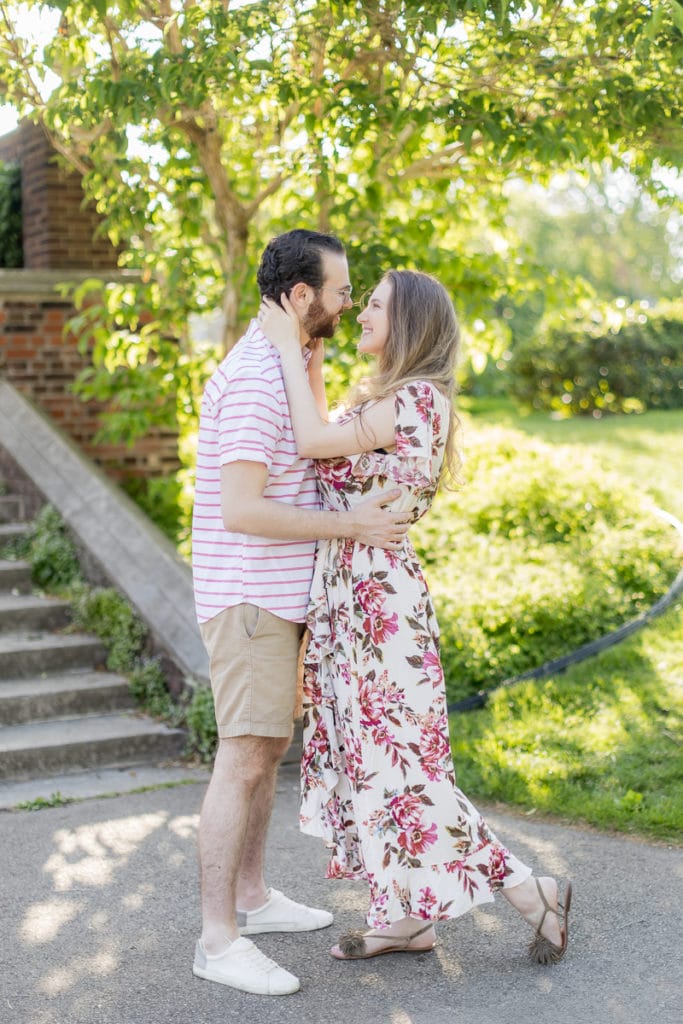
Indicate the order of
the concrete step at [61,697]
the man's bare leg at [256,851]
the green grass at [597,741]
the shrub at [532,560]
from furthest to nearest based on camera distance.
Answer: the shrub at [532,560], the concrete step at [61,697], the green grass at [597,741], the man's bare leg at [256,851]

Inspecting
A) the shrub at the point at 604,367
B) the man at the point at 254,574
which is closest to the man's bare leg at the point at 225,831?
the man at the point at 254,574

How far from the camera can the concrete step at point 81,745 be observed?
518 centimetres

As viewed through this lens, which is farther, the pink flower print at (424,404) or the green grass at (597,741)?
the green grass at (597,741)

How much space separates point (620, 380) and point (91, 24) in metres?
11.8

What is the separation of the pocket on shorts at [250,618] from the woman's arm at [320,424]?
44cm

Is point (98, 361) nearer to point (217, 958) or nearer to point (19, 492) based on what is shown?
point (19, 492)

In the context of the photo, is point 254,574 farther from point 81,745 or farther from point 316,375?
point 81,745

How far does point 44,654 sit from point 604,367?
1182cm

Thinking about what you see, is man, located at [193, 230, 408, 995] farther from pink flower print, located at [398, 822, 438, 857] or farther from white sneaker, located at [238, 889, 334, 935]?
pink flower print, located at [398, 822, 438, 857]

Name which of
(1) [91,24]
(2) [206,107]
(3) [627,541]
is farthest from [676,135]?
(3) [627,541]

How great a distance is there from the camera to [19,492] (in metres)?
7.24

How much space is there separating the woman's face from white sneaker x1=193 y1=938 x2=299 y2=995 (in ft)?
5.51

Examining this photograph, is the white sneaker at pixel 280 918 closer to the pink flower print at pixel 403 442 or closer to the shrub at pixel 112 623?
the pink flower print at pixel 403 442

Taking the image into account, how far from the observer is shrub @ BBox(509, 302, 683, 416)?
16.2 m
